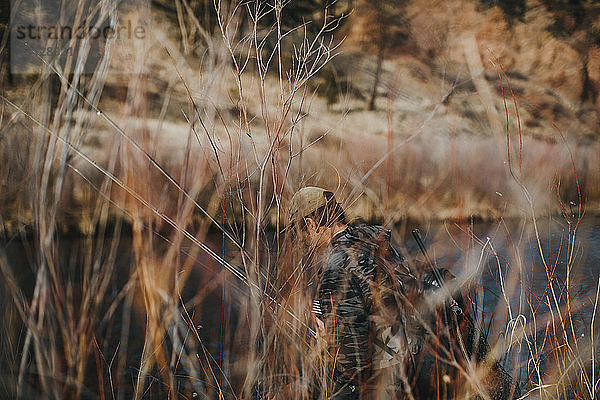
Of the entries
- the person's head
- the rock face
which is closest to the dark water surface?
the person's head

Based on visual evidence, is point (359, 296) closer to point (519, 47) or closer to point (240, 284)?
point (240, 284)

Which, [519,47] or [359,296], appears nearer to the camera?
[359,296]

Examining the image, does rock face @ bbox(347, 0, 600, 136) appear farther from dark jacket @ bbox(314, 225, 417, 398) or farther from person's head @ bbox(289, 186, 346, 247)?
dark jacket @ bbox(314, 225, 417, 398)

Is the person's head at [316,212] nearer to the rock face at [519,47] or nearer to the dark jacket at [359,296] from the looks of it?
the dark jacket at [359,296]

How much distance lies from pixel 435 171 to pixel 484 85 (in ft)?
2.47

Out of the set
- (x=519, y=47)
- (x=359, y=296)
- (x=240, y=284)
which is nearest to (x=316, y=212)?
(x=359, y=296)

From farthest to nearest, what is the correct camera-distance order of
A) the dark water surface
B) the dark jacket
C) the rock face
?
the rock face, the dark water surface, the dark jacket

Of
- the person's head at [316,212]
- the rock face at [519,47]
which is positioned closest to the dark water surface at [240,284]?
the person's head at [316,212]

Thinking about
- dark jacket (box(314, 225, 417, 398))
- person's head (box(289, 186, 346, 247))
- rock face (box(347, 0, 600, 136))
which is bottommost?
dark jacket (box(314, 225, 417, 398))

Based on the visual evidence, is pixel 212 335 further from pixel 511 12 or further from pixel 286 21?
pixel 511 12

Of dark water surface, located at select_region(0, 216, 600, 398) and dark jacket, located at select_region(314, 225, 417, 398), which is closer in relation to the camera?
dark jacket, located at select_region(314, 225, 417, 398)

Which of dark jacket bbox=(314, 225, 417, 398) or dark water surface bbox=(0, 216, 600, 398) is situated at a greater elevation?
dark jacket bbox=(314, 225, 417, 398)

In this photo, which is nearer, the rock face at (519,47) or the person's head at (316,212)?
the person's head at (316,212)

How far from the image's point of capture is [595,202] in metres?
4.72
